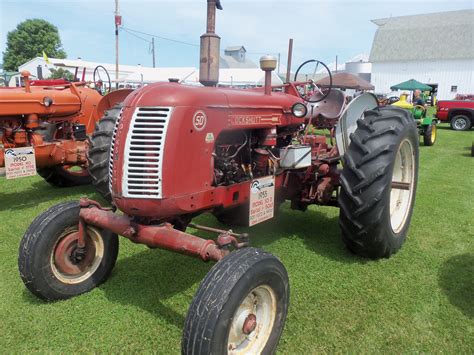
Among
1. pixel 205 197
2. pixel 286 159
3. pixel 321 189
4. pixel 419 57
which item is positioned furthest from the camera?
pixel 419 57

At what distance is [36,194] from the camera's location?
19.8 ft

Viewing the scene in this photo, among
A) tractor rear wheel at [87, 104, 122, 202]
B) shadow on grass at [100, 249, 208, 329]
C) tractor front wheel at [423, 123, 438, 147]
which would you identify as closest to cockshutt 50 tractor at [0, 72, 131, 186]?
tractor rear wheel at [87, 104, 122, 202]

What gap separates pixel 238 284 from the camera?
203 centimetres

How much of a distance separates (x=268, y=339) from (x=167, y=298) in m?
0.95

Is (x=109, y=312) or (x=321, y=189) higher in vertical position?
(x=321, y=189)

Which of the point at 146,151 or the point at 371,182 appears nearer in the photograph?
the point at 146,151

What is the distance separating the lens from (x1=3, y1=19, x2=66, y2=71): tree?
47.0 meters

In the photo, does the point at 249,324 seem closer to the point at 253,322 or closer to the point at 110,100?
the point at 253,322

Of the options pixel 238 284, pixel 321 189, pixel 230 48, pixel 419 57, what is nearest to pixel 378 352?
pixel 238 284

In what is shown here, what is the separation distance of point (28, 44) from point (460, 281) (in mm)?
53937

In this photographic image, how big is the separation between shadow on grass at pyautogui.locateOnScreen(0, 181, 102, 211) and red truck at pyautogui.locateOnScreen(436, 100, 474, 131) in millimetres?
15411

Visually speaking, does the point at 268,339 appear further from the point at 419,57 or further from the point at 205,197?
the point at 419,57

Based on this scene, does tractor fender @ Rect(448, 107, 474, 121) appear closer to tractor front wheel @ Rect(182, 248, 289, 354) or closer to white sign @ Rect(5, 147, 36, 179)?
white sign @ Rect(5, 147, 36, 179)

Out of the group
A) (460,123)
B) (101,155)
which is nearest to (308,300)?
(101,155)
